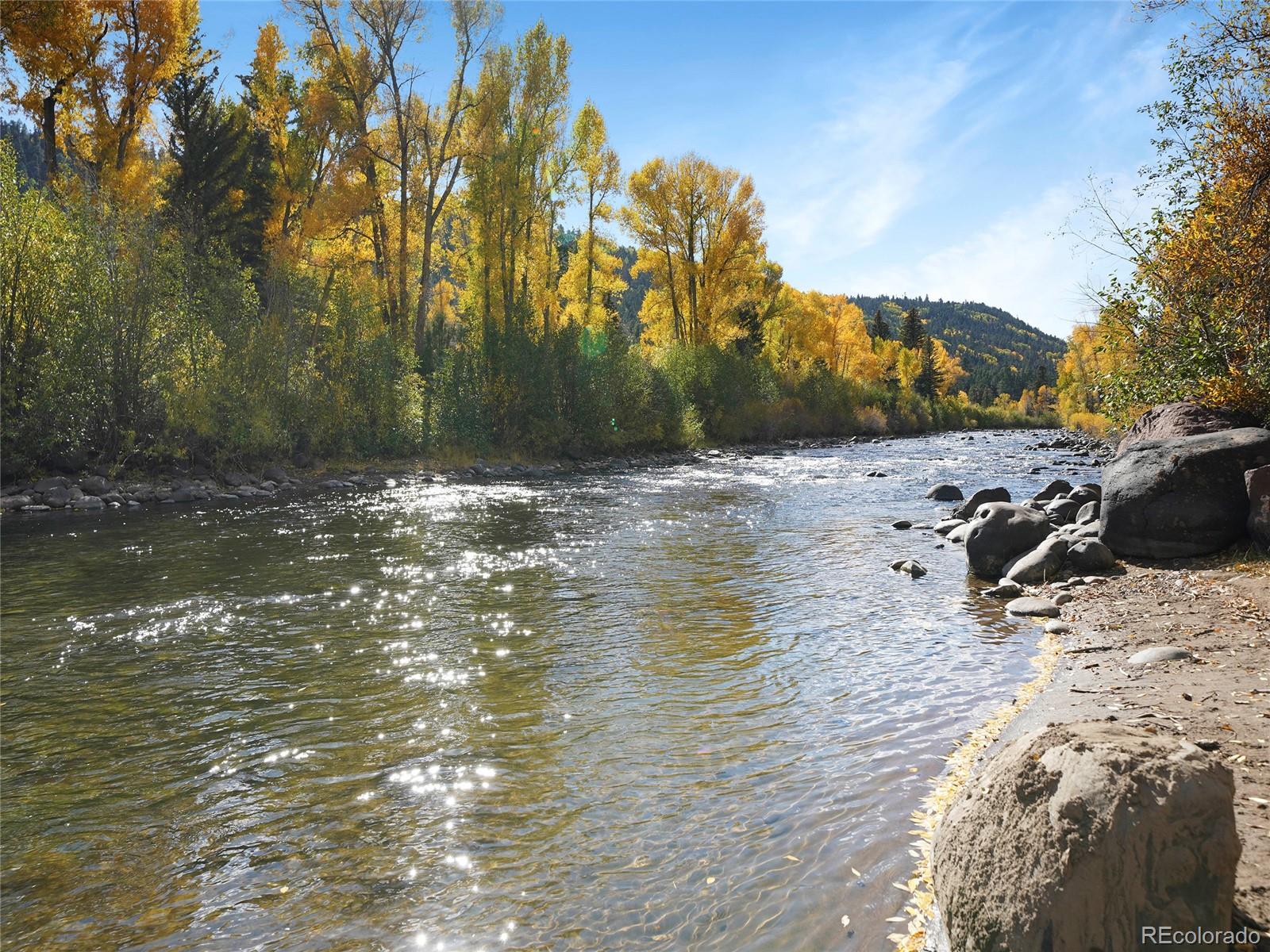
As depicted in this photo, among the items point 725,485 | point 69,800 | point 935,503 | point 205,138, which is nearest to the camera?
point 69,800

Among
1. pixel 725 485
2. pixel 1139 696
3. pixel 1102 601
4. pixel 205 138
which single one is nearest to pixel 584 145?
pixel 205 138

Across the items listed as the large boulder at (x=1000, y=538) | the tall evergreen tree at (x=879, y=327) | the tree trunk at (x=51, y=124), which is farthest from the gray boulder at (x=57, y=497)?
the tall evergreen tree at (x=879, y=327)

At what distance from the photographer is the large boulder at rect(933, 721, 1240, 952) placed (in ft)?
7.52

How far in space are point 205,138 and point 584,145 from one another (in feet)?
53.2

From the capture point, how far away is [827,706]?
5.41 meters

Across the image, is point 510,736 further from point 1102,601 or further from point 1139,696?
point 1102,601

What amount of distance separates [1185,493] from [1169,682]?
186 inches

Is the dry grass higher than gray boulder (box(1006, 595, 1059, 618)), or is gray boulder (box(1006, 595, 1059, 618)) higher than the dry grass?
gray boulder (box(1006, 595, 1059, 618))

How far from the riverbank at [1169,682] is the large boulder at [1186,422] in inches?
72.3

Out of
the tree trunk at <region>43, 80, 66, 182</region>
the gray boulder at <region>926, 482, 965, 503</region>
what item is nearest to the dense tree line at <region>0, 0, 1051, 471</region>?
the tree trunk at <region>43, 80, 66, 182</region>

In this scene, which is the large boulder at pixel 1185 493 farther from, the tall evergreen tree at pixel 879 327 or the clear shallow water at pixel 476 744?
the tall evergreen tree at pixel 879 327

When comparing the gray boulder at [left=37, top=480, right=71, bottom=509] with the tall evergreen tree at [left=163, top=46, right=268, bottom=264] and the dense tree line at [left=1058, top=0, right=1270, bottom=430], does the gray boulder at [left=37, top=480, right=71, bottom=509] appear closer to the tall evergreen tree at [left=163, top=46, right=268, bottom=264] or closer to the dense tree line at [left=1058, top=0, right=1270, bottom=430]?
the tall evergreen tree at [left=163, top=46, right=268, bottom=264]

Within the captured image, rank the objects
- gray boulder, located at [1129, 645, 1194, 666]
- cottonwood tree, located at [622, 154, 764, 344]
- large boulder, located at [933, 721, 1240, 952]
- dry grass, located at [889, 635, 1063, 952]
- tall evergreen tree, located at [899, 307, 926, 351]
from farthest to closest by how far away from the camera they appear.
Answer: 1. tall evergreen tree, located at [899, 307, 926, 351]
2. cottonwood tree, located at [622, 154, 764, 344]
3. gray boulder, located at [1129, 645, 1194, 666]
4. dry grass, located at [889, 635, 1063, 952]
5. large boulder, located at [933, 721, 1240, 952]

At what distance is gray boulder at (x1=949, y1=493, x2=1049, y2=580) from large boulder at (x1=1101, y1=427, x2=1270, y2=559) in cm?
96
